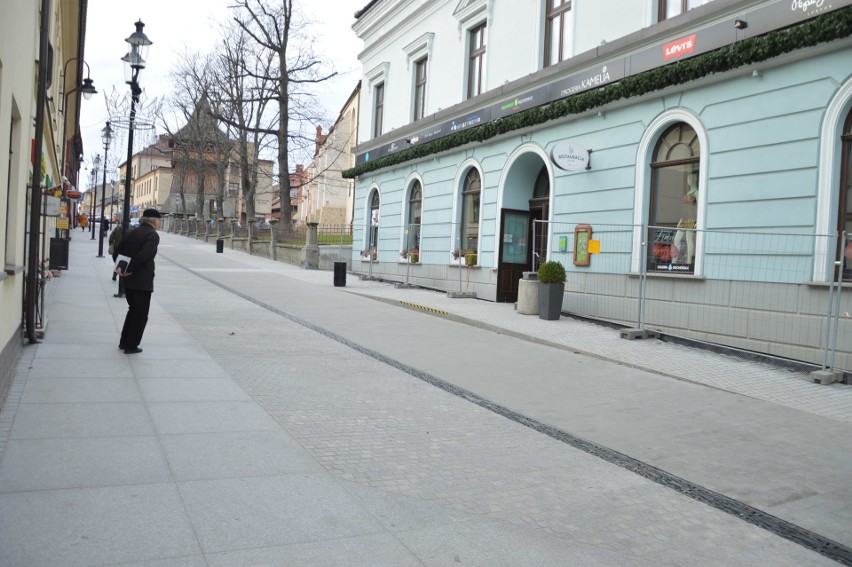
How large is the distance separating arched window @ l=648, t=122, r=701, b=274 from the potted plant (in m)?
1.96

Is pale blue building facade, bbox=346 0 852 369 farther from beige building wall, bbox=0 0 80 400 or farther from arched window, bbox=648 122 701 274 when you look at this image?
beige building wall, bbox=0 0 80 400

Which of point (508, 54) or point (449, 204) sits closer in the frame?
point (508, 54)

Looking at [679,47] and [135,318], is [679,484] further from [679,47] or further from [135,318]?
[679,47]

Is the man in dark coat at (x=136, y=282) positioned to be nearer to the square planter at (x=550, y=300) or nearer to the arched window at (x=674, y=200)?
the square planter at (x=550, y=300)

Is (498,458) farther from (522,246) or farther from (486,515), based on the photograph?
(522,246)

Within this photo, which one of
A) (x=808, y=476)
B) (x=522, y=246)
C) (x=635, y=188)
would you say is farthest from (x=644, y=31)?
(x=808, y=476)

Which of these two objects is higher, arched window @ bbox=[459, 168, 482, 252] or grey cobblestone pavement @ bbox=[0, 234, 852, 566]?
arched window @ bbox=[459, 168, 482, 252]

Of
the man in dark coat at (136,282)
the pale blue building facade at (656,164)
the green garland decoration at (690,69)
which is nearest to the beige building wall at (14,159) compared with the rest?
the man in dark coat at (136,282)

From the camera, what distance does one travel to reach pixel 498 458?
18.3ft

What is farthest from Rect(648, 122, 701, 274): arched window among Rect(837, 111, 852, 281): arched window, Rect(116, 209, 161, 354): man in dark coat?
Rect(116, 209, 161, 354): man in dark coat

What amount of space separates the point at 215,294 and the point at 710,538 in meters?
14.8

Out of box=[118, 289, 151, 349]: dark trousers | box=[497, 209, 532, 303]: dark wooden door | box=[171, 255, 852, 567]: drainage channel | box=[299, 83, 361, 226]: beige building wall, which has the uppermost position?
box=[299, 83, 361, 226]: beige building wall

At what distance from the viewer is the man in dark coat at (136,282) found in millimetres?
8930

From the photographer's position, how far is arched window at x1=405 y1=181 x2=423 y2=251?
23016 millimetres
